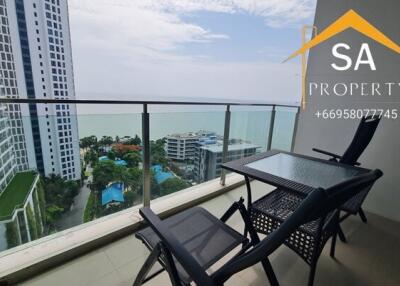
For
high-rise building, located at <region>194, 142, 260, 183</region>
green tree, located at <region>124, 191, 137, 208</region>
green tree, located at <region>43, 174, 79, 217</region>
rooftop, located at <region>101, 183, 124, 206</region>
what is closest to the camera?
green tree, located at <region>43, 174, 79, 217</region>

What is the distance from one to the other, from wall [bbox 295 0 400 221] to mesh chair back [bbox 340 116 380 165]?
67 cm

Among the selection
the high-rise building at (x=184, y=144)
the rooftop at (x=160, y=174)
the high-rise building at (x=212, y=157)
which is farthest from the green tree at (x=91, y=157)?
the high-rise building at (x=212, y=157)

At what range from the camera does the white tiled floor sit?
55.0 inches

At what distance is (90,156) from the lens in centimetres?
165

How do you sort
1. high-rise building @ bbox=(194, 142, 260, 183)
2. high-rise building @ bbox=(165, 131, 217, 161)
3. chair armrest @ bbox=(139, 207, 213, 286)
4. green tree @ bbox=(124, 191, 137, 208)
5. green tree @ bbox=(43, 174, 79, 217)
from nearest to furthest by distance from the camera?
chair armrest @ bbox=(139, 207, 213, 286) → green tree @ bbox=(43, 174, 79, 217) → green tree @ bbox=(124, 191, 137, 208) → high-rise building @ bbox=(165, 131, 217, 161) → high-rise building @ bbox=(194, 142, 260, 183)

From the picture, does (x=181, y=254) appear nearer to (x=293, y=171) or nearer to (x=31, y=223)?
(x=293, y=171)

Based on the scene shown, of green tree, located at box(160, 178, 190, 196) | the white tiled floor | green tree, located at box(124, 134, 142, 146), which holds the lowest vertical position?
the white tiled floor

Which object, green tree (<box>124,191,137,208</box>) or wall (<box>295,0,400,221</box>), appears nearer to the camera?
green tree (<box>124,191,137,208</box>)

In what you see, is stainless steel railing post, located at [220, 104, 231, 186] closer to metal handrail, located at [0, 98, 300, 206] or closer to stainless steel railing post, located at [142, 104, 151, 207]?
metal handrail, located at [0, 98, 300, 206]

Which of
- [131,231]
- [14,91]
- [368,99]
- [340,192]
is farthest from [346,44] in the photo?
[14,91]

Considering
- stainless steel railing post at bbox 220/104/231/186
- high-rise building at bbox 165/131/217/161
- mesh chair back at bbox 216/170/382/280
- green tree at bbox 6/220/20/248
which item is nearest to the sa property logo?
stainless steel railing post at bbox 220/104/231/186

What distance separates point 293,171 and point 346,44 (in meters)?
2.01

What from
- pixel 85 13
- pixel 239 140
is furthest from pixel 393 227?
pixel 85 13

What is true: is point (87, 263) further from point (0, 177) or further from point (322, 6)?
point (322, 6)
